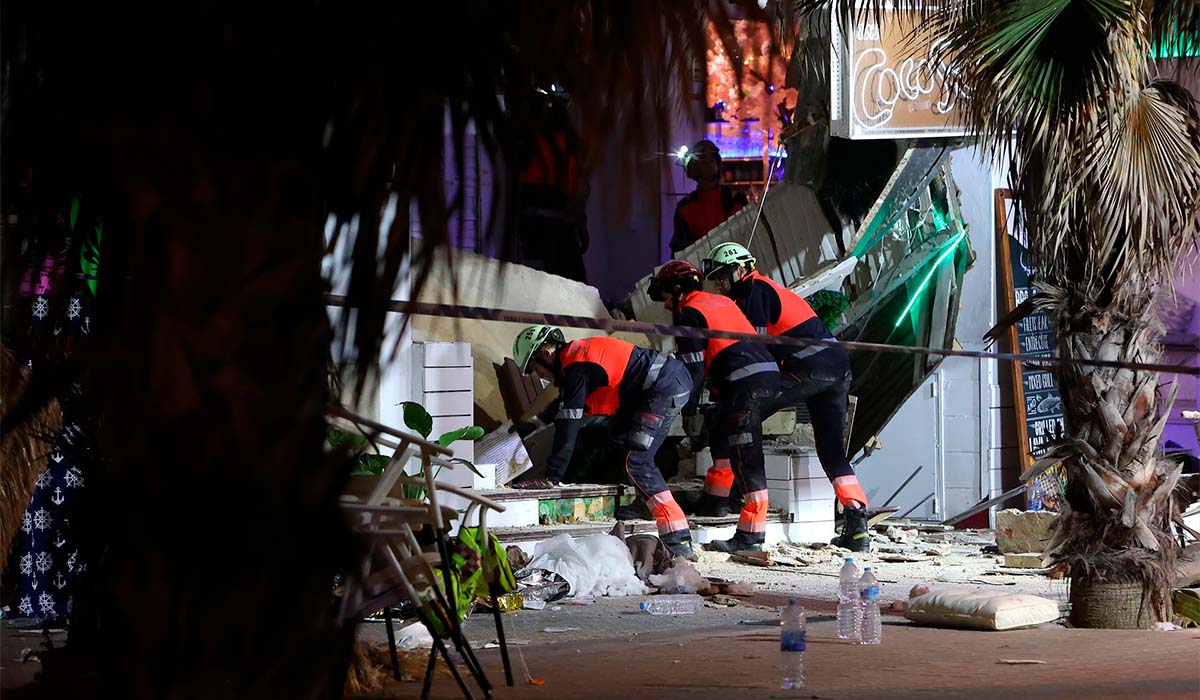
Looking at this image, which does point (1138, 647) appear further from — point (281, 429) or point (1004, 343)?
point (1004, 343)

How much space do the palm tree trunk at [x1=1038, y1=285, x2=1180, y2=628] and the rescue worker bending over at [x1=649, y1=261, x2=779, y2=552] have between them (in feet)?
11.9

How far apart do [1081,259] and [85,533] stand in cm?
557

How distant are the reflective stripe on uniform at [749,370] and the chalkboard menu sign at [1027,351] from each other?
414 cm

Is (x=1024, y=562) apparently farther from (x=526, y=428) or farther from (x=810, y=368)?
(x=526, y=428)

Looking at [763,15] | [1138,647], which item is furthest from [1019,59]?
[763,15]

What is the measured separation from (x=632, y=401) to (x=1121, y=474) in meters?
4.28

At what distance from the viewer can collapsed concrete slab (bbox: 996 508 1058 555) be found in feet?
38.6

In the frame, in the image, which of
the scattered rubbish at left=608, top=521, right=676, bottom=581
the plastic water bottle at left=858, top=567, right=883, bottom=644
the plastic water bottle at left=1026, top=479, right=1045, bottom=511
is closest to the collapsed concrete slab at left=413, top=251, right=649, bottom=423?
the scattered rubbish at left=608, top=521, right=676, bottom=581

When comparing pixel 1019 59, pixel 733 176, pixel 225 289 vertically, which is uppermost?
pixel 733 176

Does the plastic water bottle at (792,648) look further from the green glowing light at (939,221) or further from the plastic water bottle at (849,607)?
the green glowing light at (939,221)

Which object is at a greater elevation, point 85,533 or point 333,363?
point 333,363

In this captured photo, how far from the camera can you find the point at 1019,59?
300 inches

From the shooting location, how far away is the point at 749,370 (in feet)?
38.5

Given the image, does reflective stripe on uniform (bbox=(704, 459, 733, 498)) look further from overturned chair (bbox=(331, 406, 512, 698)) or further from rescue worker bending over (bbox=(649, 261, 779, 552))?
overturned chair (bbox=(331, 406, 512, 698))
